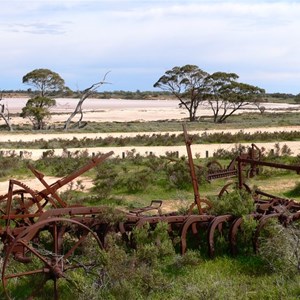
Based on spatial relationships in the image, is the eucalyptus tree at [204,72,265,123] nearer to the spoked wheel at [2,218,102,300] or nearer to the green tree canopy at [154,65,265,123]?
the green tree canopy at [154,65,265,123]

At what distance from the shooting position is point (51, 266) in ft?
22.8

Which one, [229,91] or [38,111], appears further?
[229,91]

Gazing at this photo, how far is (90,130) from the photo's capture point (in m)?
48.3

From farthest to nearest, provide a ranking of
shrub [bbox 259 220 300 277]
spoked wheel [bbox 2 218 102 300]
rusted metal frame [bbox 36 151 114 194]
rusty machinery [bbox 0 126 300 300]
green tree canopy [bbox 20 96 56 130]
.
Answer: green tree canopy [bbox 20 96 56 130]
rusted metal frame [bbox 36 151 114 194]
shrub [bbox 259 220 300 277]
rusty machinery [bbox 0 126 300 300]
spoked wheel [bbox 2 218 102 300]

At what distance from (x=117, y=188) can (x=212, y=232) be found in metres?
8.34

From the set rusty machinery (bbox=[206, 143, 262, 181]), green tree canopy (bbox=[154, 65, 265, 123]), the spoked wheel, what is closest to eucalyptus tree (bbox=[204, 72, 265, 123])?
green tree canopy (bbox=[154, 65, 265, 123])

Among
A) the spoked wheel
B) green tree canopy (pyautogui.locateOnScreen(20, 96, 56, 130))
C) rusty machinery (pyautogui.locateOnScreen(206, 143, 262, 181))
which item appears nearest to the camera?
the spoked wheel

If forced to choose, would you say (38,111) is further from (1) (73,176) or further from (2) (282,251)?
(2) (282,251)

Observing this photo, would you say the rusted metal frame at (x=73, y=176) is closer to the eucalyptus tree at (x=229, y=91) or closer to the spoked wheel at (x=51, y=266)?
the spoked wheel at (x=51, y=266)

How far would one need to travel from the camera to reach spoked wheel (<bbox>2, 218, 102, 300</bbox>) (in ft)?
22.8

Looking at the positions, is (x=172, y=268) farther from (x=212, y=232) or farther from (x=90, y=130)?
(x=90, y=130)

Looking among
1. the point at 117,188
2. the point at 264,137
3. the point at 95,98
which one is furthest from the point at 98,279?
the point at 95,98

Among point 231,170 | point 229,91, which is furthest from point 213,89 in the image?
point 231,170

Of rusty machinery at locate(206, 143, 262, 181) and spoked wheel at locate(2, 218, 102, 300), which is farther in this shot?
rusty machinery at locate(206, 143, 262, 181)
